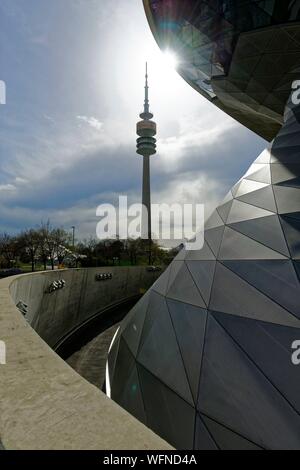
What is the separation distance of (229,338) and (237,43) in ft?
51.3

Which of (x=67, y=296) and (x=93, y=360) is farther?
(x=67, y=296)

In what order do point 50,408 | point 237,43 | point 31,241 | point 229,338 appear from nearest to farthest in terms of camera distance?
point 50,408, point 229,338, point 237,43, point 31,241

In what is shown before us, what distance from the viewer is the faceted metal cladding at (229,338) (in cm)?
478

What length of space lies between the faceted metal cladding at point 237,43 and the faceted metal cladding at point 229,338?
26.2ft

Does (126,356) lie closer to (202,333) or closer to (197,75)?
(202,333)

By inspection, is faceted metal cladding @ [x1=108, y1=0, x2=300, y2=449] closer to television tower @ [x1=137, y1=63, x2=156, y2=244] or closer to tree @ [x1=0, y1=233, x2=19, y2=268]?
tree @ [x1=0, y1=233, x2=19, y2=268]

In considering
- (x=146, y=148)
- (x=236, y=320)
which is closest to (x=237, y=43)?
(x=236, y=320)

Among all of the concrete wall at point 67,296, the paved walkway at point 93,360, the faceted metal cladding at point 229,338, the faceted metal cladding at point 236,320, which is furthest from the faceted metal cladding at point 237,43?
the paved walkway at point 93,360

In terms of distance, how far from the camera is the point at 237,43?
13.8 m

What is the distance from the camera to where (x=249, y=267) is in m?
6.89

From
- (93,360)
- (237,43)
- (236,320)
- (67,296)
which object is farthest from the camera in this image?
Result: (67,296)

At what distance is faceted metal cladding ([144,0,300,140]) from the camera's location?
40.3 feet

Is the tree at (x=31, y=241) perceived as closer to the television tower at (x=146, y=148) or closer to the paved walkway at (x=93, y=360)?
the paved walkway at (x=93, y=360)

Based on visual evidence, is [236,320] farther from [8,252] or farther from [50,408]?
[8,252]
